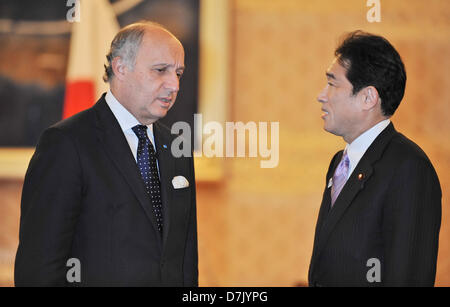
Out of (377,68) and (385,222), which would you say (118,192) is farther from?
(377,68)

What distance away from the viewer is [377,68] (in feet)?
7.53

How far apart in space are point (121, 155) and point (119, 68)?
389mm

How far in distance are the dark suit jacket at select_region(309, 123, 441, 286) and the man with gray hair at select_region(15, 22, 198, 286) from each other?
23.3 inches

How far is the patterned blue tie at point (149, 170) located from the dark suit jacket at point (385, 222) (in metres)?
0.65

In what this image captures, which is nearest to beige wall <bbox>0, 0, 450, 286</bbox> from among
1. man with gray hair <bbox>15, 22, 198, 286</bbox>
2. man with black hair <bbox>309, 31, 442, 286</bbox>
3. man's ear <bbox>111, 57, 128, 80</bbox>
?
man with black hair <bbox>309, 31, 442, 286</bbox>

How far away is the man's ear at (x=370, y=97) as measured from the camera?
2.30 m

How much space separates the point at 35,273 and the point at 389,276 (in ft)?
4.12

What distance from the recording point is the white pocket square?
7.58 feet

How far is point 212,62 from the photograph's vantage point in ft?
15.0

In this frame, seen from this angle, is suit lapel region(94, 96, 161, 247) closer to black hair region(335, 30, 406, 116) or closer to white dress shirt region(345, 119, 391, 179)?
white dress shirt region(345, 119, 391, 179)

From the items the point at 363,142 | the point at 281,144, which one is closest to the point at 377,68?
the point at 363,142

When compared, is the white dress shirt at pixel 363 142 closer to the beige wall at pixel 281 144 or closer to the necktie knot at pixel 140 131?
the necktie knot at pixel 140 131
